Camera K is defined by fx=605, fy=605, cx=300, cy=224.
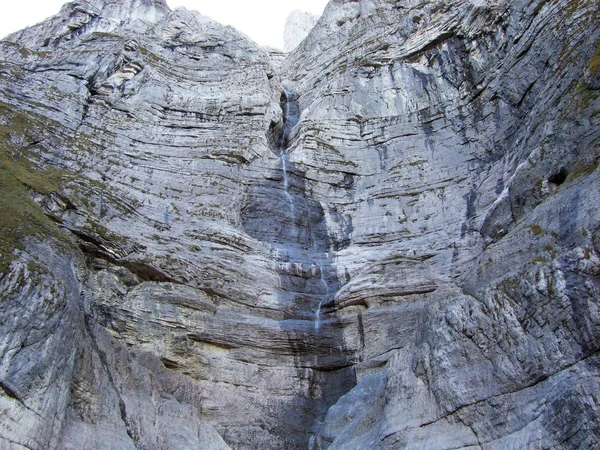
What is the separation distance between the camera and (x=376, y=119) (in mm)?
38688

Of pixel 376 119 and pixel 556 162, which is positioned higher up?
pixel 376 119

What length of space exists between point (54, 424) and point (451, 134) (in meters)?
26.1

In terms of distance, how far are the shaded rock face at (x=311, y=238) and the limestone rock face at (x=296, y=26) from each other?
46.8 meters

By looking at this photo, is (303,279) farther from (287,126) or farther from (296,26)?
(296,26)

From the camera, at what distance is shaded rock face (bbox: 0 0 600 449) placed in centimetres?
1703

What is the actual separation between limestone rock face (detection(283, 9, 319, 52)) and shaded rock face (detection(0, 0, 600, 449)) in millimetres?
46762

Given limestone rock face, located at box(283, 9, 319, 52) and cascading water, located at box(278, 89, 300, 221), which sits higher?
limestone rock face, located at box(283, 9, 319, 52)

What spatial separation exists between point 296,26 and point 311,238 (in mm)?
71582

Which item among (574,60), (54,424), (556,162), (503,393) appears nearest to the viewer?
(503,393)

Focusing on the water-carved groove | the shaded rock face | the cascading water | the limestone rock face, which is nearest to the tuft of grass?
the shaded rock face

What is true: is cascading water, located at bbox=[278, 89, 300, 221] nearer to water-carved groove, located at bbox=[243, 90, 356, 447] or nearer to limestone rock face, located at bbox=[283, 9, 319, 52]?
water-carved groove, located at bbox=[243, 90, 356, 447]

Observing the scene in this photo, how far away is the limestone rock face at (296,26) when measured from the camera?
94.2 m

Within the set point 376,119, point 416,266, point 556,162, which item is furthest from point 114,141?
point 556,162

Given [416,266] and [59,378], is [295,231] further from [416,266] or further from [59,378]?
[59,378]
